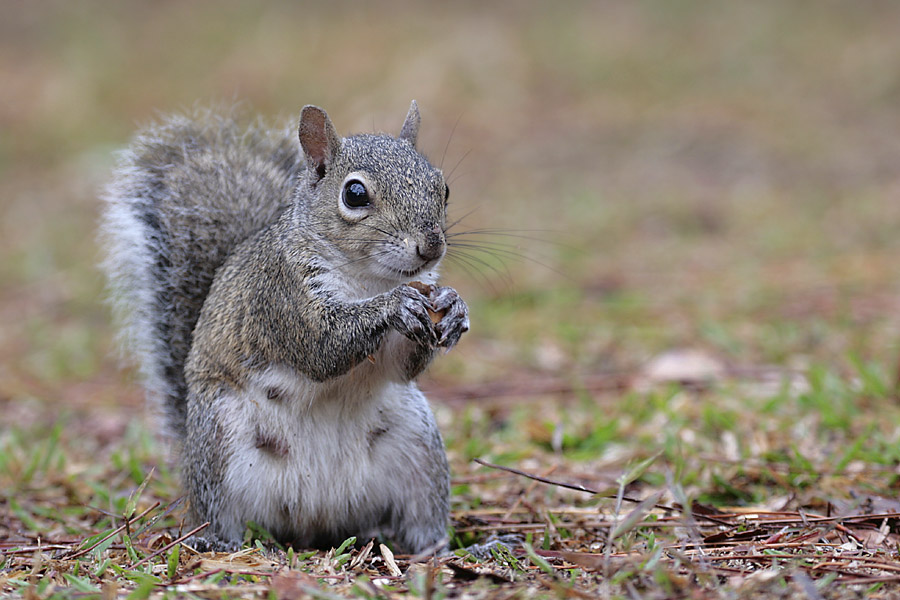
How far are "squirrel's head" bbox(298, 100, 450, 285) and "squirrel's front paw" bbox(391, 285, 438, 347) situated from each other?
9cm

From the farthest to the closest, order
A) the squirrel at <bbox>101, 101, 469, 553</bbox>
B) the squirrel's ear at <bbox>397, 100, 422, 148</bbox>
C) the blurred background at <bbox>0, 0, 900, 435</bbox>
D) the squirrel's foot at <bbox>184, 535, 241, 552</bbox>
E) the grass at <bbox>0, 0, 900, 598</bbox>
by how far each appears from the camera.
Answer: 1. the blurred background at <bbox>0, 0, 900, 435</bbox>
2. the squirrel's ear at <bbox>397, 100, 422, 148</bbox>
3. the squirrel's foot at <bbox>184, 535, 241, 552</bbox>
4. the squirrel at <bbox>101, 101, 469, 553</bbox>
5. the grass at <bbox>0, 0, 900, 598</bbox>

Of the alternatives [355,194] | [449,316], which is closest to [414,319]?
[449,316]

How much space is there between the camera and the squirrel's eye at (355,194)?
6.50 ft

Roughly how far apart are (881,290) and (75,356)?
358 cm

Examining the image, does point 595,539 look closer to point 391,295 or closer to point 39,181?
point 391,295

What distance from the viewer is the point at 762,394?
3.17 meters

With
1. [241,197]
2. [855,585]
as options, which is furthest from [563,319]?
[855,585]

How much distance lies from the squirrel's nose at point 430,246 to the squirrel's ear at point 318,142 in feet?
1.19

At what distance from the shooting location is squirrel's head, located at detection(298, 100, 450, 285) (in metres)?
1.92

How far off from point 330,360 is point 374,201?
1.12ft

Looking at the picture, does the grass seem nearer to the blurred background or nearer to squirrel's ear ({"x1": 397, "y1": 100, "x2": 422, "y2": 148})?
the blurred background

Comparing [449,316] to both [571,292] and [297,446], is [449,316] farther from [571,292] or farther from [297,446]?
[571,292]

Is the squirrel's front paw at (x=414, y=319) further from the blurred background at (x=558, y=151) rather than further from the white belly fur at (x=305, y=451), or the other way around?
the blurred background at (x=558, y=151)

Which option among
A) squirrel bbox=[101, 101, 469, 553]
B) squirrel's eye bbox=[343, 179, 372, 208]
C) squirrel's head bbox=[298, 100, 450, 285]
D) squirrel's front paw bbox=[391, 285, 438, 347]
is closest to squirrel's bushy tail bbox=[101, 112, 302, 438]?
squirrel bbox=[101, 101, 469, 553]
